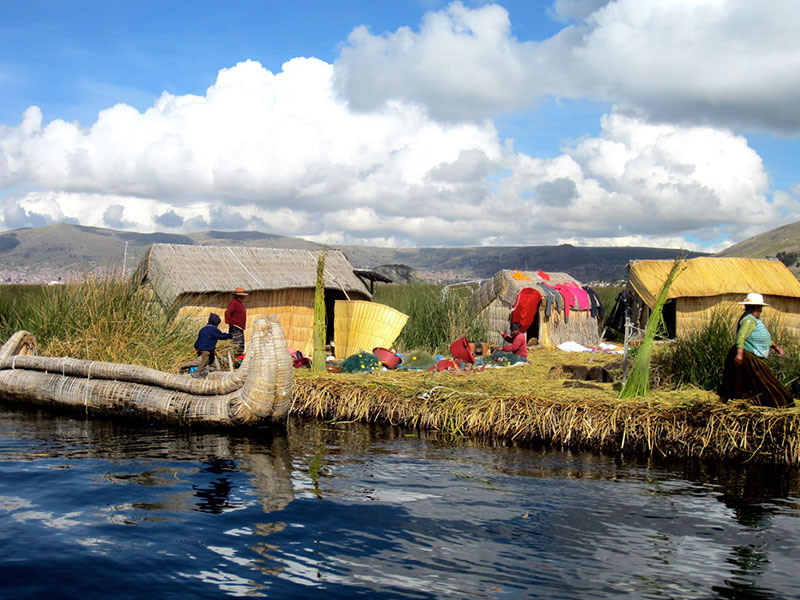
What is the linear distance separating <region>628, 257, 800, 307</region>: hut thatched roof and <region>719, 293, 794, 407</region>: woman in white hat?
9.19 m

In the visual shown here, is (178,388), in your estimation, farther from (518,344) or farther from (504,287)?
(504,287)

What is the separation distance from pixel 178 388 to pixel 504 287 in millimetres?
10415

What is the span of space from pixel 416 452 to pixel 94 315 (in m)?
6.54

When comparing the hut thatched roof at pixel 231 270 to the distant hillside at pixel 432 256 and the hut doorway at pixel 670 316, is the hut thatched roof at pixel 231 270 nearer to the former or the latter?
the hut doorway at pixel 670 316

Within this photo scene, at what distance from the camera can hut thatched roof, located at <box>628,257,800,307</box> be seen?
1811cm

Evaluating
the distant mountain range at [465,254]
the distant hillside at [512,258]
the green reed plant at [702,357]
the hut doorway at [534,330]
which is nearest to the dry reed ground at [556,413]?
the green reed plant at [702,357]

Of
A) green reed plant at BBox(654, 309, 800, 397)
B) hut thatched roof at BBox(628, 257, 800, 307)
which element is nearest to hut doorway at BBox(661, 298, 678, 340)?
hut thatched roof at BBox(628, 257, 800, 307)

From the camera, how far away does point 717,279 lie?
60.2 feet

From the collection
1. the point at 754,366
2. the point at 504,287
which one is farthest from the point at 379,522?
the point at 504,287

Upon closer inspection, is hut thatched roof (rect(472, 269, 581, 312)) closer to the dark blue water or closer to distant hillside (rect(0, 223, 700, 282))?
the dark blue water

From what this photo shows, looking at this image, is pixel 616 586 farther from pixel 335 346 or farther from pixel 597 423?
pixel 335 346

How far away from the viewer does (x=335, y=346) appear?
52.6 feet

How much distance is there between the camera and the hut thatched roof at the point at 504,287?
727 inches

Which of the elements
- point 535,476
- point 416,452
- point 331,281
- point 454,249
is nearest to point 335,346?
point 331,281
